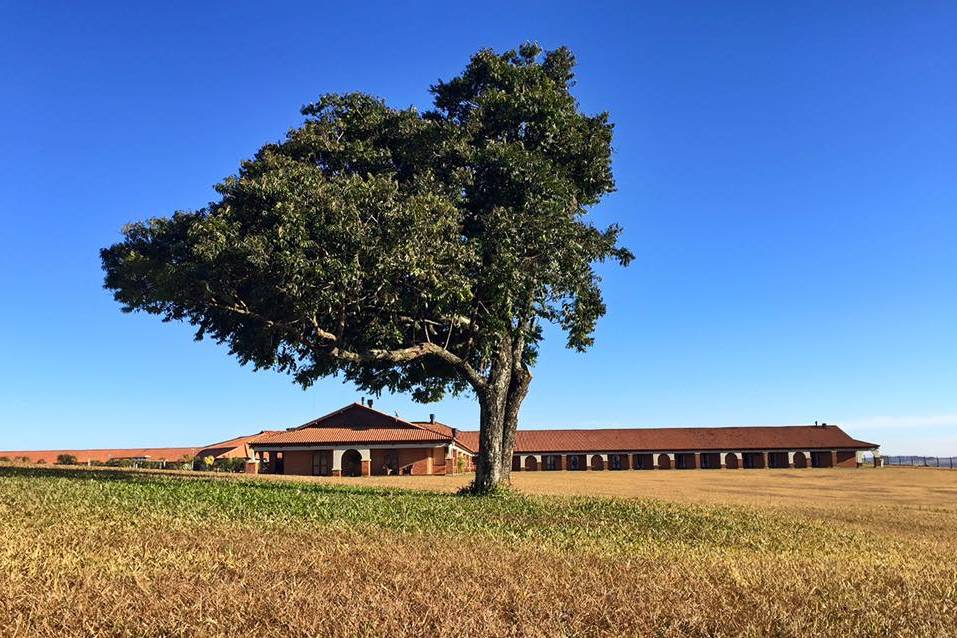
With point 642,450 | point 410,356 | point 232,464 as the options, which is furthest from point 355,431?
point 410,356

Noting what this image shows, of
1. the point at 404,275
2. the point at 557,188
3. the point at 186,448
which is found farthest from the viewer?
the point at 186,448

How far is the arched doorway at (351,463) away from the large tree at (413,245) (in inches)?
1382

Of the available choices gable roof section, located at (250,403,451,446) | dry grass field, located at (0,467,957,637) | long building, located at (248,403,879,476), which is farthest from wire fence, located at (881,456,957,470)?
dry grass field, located at (0,467,957,637)

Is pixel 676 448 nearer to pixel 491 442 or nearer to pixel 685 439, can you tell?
pixel 685 439

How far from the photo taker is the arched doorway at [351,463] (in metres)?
59.5

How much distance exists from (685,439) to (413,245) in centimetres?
6940

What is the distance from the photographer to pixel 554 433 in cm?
8450

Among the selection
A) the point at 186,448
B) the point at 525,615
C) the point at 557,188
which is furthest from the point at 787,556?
the point at 186,448

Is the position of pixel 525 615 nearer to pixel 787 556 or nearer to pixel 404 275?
pixel 787 556

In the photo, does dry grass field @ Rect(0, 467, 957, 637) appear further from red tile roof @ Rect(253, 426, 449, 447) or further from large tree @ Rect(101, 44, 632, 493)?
red tile roof @ Rect(253, 426, 449, 447)

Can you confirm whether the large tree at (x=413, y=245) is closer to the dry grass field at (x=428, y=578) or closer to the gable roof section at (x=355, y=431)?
the dry grass field at (x=428, y=578)

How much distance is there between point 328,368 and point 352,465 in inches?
1538

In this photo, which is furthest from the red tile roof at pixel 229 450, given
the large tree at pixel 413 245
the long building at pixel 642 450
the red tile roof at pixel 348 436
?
the large tree at pixel 413 245

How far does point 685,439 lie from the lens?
266ft
